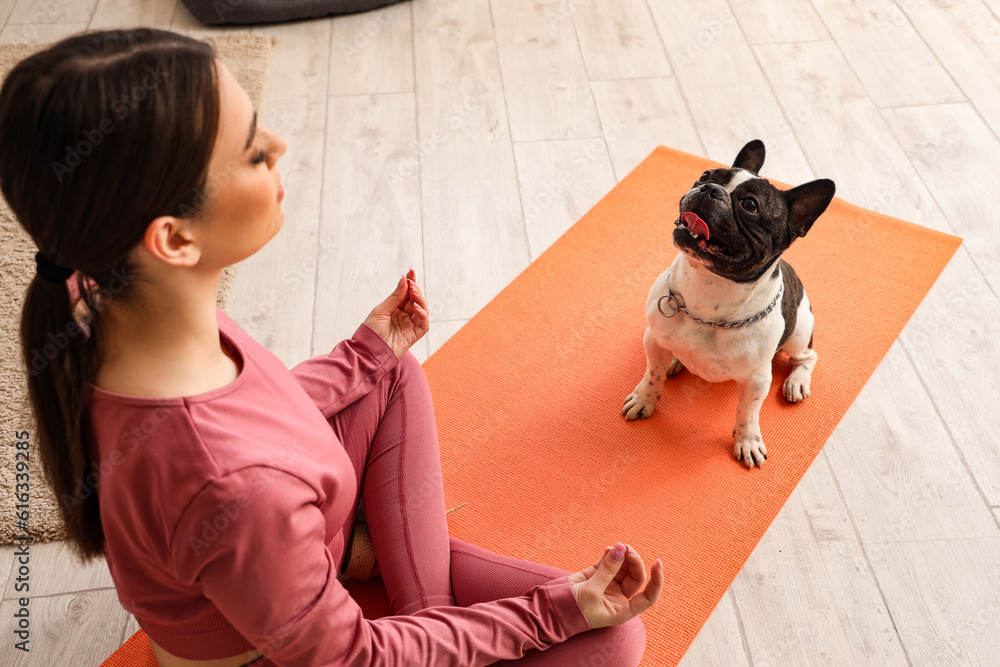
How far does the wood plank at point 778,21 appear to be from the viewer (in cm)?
320

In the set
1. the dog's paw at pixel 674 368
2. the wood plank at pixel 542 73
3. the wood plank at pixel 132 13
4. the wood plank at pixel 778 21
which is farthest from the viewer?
the wood plank at pixel 132 13

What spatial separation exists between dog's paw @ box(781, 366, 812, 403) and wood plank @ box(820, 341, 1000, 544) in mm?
111

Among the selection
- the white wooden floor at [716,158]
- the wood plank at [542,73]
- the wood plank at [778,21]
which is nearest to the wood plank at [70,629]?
the white wooden floor at [716,158]

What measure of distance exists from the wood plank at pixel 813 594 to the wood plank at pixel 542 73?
1.56m

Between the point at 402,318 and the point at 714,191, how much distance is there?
0.59 meters

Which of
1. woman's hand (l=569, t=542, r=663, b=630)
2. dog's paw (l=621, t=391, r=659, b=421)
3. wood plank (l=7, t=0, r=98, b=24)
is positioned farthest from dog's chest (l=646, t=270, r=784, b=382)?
wood plank (l=7, t=0, r=98, b=24)

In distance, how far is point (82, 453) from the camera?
87 cm

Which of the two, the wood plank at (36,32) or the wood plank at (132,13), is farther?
the wood plank at (132,13)

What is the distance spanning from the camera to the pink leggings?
1.27m

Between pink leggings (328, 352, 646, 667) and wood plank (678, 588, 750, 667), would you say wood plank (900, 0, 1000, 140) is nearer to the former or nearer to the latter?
wood plank (678, 588, 750, 667)

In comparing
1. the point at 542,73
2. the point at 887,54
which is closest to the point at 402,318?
the point at 542,73

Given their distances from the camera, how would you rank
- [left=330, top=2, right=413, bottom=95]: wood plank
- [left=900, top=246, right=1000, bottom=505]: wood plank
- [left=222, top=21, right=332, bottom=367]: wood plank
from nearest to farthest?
[left=900, top=246, right=1000, bottom=505]: wood plank < [left=222, top=21, right=332, bottom=367]: wood plank < [left=330, top=2, right=413, bottom=95]: wood plank

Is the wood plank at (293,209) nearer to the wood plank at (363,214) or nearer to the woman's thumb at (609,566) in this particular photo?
the wood plank at (363,214)

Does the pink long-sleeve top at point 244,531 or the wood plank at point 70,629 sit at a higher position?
the pink long-sleeve top at point 244,531
